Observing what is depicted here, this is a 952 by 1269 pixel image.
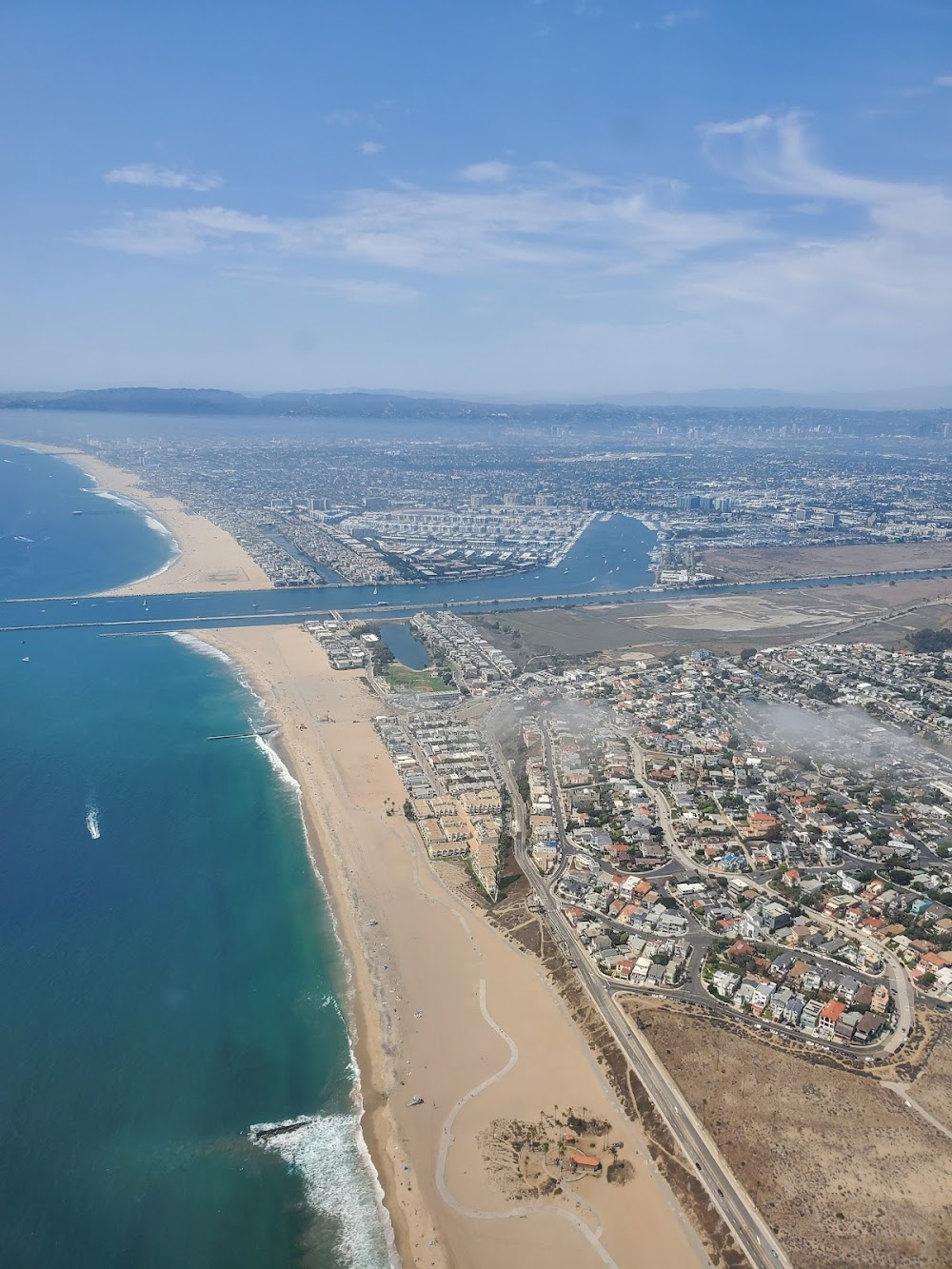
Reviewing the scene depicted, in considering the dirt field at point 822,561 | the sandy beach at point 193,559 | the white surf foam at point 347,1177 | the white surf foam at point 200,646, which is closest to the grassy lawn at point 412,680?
the white surf foam at point 200,646

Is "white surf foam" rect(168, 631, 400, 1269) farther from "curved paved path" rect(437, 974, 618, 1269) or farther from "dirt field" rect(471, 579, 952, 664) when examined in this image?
"dirt field" rect(471, 579, 952, 664)

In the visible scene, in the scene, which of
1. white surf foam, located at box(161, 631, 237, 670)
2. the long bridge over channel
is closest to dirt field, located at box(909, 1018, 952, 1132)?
white surf foam, located at box(161, 631, 237, 670)

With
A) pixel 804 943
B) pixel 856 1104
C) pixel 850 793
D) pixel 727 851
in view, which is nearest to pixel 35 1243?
pixel 856 1104

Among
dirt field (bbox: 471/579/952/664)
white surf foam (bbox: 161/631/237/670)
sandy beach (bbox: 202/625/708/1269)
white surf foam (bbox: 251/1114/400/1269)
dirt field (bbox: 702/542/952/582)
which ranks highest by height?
dirt field (bbox: 702/542/952/582)

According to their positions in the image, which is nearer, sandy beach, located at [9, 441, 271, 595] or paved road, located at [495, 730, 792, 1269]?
paved road, located at [495, 730, 792, 1269]

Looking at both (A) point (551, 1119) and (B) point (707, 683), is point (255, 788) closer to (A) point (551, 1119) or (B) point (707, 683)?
(A) point (551, 1119)

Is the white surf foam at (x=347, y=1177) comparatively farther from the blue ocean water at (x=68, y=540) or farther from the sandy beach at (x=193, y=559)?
the blue ocean water at (x=68, y=540)
